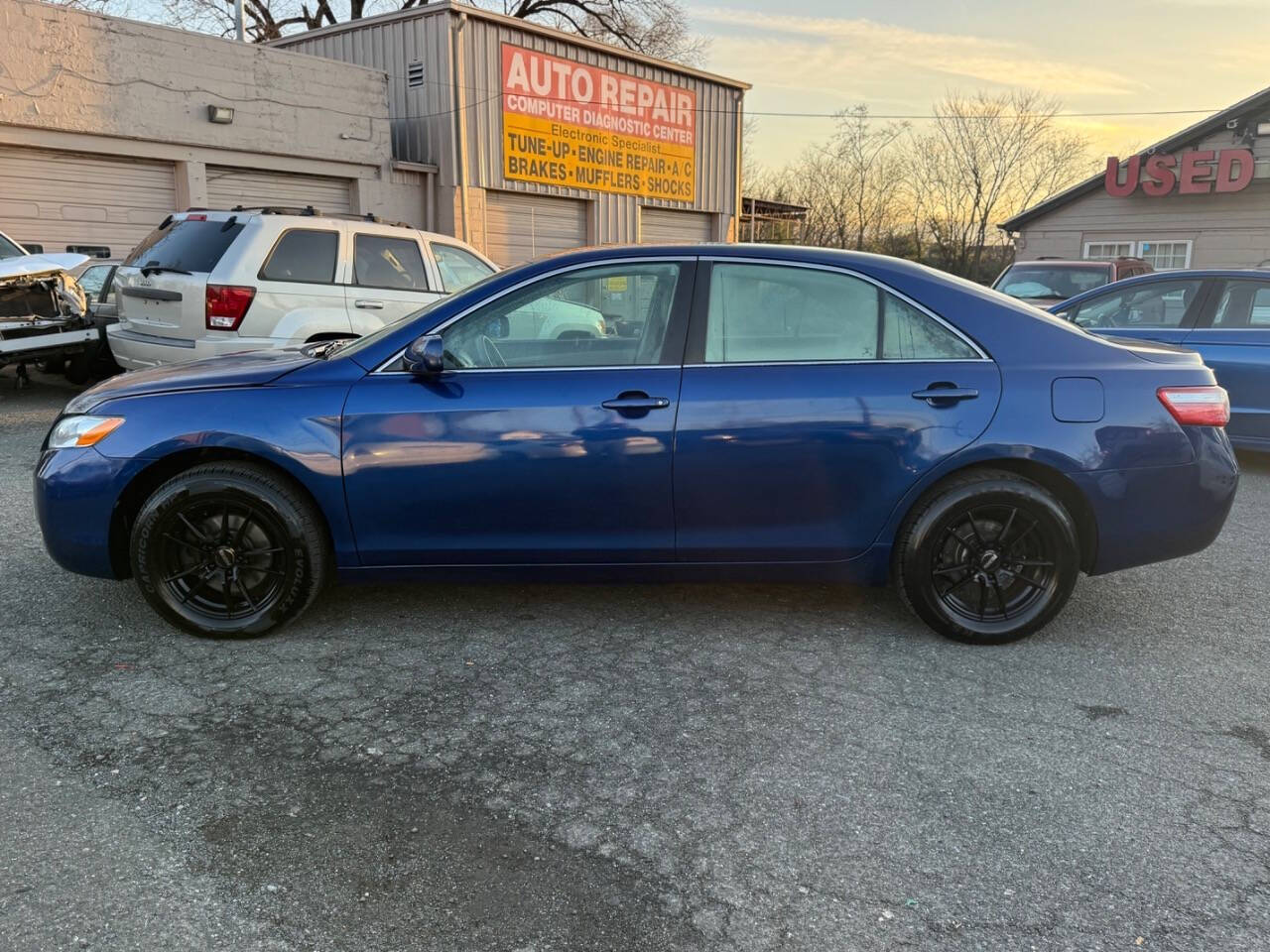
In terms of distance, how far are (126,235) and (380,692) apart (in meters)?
12.3

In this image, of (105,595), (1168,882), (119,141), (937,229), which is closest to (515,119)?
(119,141)

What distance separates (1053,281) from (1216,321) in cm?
668

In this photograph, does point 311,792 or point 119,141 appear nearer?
point 311,792

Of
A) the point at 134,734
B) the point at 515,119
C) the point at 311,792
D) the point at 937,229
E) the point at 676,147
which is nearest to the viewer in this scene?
the point at 311,792

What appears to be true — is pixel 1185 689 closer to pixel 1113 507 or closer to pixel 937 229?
pixel 1113 507

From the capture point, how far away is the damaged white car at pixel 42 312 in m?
8.89

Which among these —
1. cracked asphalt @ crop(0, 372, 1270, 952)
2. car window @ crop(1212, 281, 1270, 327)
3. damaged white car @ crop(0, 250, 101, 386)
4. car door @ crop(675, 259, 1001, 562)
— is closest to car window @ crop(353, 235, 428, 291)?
damaged white car @ crop(0, 250, 101, 386)

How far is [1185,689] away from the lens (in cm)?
360

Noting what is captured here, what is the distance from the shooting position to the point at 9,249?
9477mm

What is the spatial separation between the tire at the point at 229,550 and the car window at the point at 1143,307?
7.06 metres

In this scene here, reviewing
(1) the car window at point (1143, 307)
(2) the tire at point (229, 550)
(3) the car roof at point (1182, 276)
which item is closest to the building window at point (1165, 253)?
(1) the car window at point (1143, 307)

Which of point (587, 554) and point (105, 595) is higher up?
point (587, 554)

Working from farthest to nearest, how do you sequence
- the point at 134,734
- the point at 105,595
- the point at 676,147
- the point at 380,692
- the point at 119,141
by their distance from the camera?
the point at 676,147
the point at 119,141
the point at 105,595
the point at 380,692
the point at 134,734

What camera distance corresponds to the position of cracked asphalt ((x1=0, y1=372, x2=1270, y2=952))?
2.30 m
